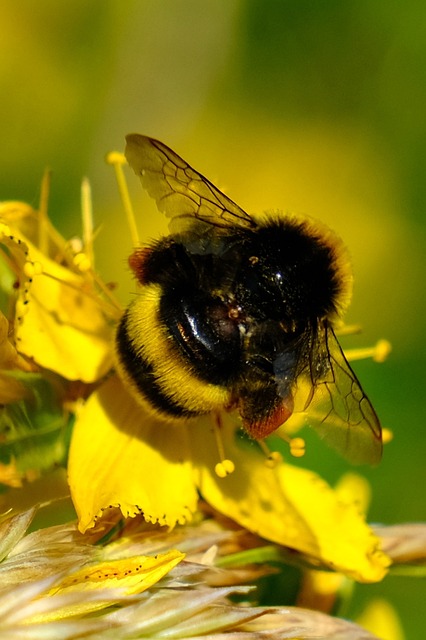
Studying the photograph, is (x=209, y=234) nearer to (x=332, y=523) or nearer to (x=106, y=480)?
(x=106, y=480)

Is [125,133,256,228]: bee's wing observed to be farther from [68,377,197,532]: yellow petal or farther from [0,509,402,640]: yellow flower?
[0,509,402,640]: yellow flower

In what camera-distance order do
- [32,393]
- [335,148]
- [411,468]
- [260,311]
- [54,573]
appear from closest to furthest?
[54,573] → [260,311] → [32,393] → [411,468] → [335,148]

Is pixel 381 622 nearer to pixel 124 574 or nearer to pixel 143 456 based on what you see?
pixel 143 456

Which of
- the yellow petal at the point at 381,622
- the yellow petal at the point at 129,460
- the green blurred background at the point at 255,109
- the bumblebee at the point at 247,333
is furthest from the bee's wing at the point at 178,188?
the green blurred background at the point at 255,109

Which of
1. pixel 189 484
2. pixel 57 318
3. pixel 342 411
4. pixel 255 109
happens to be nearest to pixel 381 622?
pixel 189 484

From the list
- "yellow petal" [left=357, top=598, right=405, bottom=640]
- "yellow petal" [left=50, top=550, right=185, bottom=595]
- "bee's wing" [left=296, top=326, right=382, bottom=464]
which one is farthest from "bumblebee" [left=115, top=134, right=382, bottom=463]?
"yellow petal" [left=357, top=598, right=405, bottom=640]

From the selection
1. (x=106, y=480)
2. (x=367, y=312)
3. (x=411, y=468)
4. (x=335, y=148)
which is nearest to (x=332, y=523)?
(x=106, y=480)

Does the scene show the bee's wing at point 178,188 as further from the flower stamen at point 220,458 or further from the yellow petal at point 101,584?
the yellow petal at point 101,584
